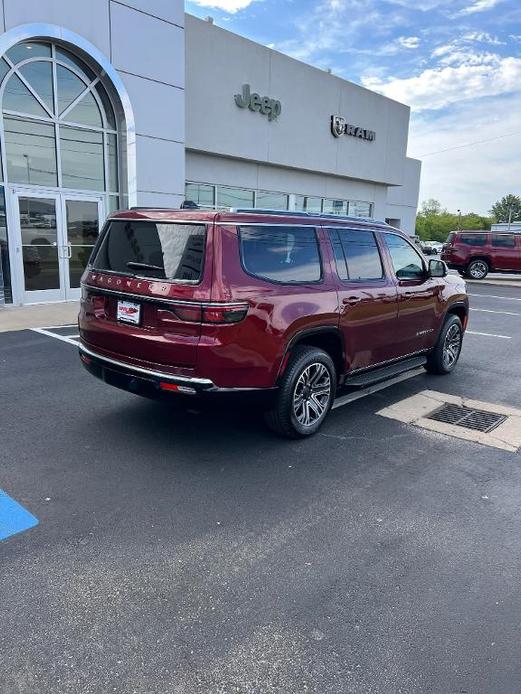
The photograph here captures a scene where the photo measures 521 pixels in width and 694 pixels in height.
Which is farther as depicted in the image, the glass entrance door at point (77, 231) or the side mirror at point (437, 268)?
the glass entrance door at point (77, 231)

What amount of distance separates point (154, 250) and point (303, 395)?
1756mm

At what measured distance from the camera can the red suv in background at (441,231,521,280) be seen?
71.9ft

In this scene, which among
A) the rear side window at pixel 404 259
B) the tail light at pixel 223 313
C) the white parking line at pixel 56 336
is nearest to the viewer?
the tail light at pixel 223 313

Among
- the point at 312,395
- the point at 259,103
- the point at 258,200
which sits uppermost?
the point at 259,103

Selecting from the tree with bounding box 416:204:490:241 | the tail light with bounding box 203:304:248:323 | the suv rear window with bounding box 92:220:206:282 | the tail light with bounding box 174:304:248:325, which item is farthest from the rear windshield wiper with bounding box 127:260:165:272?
the tree with bounding box 416:204:490:241

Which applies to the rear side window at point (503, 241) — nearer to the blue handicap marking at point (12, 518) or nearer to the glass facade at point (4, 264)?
the glass facade at point (4, 264)

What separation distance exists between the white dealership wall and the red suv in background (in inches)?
165

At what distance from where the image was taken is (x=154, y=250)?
13.7 feet

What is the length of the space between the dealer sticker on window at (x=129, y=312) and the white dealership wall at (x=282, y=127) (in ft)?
40.2

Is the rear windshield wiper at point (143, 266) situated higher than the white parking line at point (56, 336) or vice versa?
the rear windshield wiper at point (143, 266)

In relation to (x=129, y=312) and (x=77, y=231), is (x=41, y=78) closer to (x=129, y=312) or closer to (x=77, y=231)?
(x=77, y=231)

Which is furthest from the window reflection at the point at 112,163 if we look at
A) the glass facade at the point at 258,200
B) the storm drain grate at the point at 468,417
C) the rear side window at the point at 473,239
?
the rear side window at the point at 473,239

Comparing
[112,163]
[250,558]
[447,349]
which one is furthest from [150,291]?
[112,163]

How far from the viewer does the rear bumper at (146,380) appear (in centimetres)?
390
